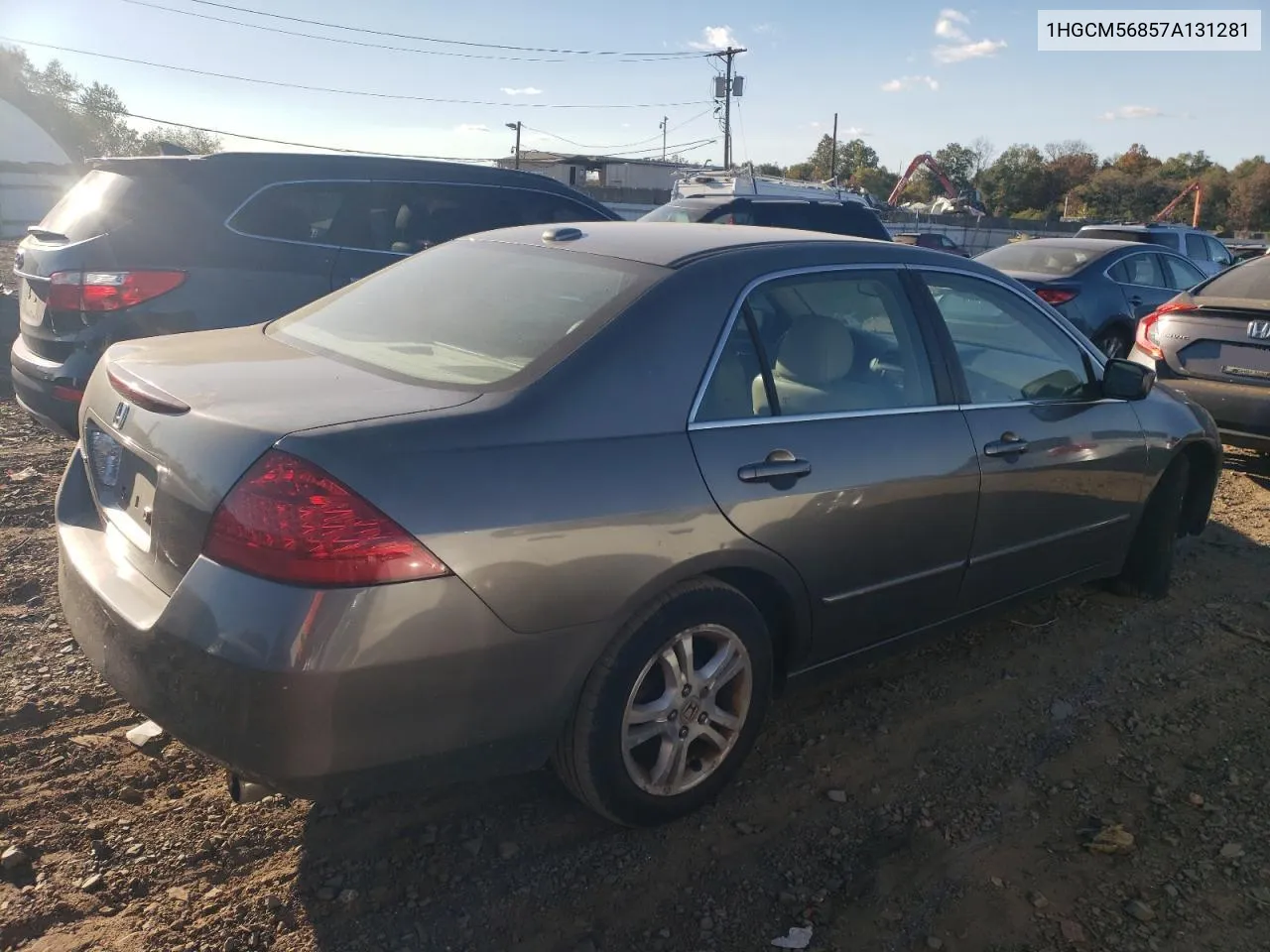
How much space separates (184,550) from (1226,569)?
16.7 feet

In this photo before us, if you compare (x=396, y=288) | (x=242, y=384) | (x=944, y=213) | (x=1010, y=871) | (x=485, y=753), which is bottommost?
(x=1010, y=871)

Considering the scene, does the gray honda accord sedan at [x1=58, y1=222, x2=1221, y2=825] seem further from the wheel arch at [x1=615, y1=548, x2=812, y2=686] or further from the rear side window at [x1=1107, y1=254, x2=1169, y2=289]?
the rear side window at [x1=1107, y1=254, x2=1169, y2=289]

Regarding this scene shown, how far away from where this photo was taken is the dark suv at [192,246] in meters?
4.81

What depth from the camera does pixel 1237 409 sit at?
610cm

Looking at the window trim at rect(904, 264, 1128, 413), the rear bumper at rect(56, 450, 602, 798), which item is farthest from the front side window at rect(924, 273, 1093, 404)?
the rear bumper at rect(56, 450, 602, 798)

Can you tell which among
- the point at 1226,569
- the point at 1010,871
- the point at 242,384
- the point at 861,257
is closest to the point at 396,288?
the point at 242,384

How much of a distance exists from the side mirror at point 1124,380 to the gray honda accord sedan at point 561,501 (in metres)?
0.36

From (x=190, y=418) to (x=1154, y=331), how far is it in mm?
6436

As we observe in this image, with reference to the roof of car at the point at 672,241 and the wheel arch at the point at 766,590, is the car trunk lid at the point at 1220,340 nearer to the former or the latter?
the roof of car at the point at 672,241

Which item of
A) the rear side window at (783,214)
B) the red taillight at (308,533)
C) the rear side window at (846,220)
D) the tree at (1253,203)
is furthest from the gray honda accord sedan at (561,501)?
the tree at (1253,203)

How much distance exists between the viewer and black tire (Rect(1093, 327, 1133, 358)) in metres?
10.2

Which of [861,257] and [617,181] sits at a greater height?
[617,181]

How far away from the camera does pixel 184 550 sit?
7.41 feet

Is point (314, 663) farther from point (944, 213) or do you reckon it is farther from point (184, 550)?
point (944, 213)
